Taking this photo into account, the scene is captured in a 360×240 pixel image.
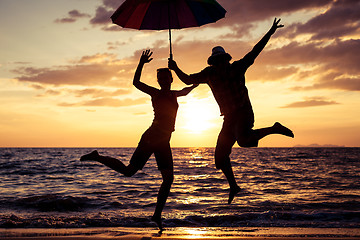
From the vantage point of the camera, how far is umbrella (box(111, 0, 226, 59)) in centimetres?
634

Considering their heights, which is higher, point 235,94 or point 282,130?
point 235,94

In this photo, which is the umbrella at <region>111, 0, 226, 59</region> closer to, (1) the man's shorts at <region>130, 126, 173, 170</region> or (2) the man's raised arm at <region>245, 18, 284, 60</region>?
(2) the man's raised arm at <region>245, 18, 284, 60</region>

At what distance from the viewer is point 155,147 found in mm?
6289

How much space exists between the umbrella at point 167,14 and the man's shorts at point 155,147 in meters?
1.88

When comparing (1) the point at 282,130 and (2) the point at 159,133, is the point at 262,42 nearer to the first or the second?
(1) the point at 282,130

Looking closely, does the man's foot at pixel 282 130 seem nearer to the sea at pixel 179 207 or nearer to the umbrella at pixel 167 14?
the umbrella at pixel 167 14

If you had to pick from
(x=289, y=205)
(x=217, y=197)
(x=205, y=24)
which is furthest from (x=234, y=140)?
(x=217, y=197)

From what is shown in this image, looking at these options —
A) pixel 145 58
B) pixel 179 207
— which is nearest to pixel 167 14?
pixel 145 58

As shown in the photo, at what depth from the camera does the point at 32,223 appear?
30.2ft

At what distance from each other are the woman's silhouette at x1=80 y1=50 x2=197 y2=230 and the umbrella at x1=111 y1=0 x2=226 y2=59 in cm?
58

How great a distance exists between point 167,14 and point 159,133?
2.17 meters

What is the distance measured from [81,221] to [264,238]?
544 cm

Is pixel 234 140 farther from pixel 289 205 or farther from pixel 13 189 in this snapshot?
pixel 13 189

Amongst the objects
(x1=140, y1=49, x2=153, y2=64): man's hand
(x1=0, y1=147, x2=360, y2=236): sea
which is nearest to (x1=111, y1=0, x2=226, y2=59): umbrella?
(x1=140, y1=49, x2=153, y2=64): man's hand
